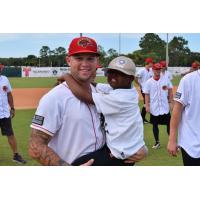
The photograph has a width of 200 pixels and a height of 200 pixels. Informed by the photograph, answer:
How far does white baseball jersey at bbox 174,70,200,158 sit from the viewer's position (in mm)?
3717

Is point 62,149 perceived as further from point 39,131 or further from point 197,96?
point 197,96

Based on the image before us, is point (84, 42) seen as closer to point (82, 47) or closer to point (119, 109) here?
point (82, 47)

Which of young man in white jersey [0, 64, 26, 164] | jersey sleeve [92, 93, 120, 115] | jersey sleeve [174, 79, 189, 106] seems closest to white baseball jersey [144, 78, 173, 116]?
young man in white jersey [0, 64, 26, 164]

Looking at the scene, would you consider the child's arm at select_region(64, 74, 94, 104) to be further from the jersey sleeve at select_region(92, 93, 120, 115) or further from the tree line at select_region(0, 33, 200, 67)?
the tree line at select_region(0, 33, 200, 67)

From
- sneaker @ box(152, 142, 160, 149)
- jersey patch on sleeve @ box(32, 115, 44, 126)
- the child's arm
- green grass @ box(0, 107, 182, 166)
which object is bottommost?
green grass @ box(0, 107, 182, 166)

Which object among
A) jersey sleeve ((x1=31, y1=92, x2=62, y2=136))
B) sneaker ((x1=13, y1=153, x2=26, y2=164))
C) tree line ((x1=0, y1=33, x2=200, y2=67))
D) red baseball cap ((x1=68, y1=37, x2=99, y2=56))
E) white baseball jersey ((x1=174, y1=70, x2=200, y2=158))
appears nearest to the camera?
jersey sleeve ((x1=31, y1=92, x2=62, y2=136))

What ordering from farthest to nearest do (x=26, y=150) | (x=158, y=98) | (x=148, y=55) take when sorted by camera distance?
(x=148, y=55), (x=158, y=98), (x=26, y=150)

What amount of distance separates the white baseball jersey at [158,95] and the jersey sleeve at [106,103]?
5.89 meters

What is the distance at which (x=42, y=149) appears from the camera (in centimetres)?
247

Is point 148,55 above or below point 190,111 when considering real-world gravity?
above

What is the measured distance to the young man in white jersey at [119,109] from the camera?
8.66ft

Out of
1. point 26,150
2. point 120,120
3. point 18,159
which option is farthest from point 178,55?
point 120,120

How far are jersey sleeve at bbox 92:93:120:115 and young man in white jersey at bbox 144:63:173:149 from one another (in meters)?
5.77

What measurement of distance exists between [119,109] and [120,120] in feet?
0.24
